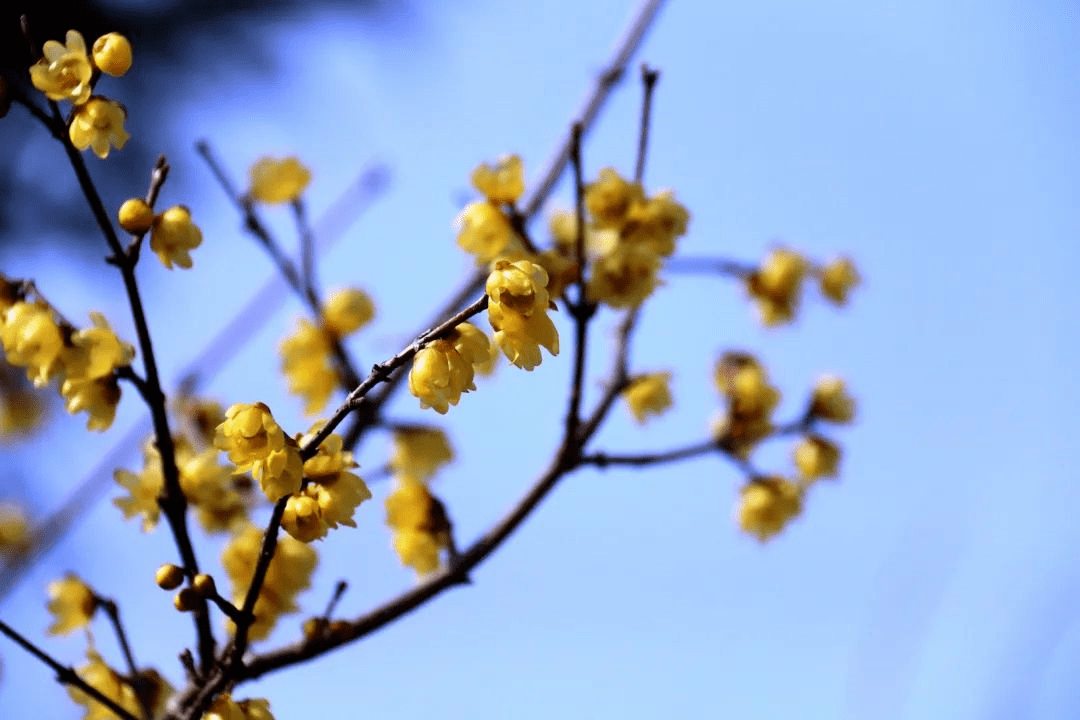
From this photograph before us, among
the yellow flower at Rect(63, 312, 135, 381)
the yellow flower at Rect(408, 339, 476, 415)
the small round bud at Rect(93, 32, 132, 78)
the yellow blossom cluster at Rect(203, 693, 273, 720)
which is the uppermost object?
the small round bud at Rect(93, 32, 132, 78)

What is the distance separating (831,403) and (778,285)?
297 millimetres

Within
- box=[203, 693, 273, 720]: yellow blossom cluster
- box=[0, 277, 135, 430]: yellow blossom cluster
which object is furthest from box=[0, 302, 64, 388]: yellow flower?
box=[203, 693, 273, 720]: yellow blossom cluster

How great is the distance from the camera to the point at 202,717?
1101 mm

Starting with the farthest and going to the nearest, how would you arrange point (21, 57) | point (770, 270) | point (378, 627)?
point (21, 57), point (770, 270), point (378, 627)

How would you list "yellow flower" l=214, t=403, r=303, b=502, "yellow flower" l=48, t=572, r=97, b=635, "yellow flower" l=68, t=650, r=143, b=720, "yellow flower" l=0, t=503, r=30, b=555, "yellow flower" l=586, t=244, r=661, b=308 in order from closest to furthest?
"yellow flower" l=214, t=403, r=303, b=502
"yellow flower" l=68, t=650, r=143, b=720
"yellow flower" l=48, t=572, r=97, b=635
"yellow flower" l=586, t=244, r=661, b=308
"yellow flower" l=0, t=503, r=30, b=555

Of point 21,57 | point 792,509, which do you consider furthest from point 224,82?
point 792,509

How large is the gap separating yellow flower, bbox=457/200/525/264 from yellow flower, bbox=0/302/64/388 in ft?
2.02

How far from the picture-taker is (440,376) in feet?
3.51

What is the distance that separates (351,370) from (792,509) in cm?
90

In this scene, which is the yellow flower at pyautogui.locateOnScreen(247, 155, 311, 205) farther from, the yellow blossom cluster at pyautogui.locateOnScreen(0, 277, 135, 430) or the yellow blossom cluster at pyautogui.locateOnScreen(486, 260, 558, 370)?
the yellow blossom cluster at pyautogui.locateOnScreen(486, 260, 558, 370)

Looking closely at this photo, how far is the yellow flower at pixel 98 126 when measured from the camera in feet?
3.74

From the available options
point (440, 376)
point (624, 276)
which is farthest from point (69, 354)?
point (624, 276)

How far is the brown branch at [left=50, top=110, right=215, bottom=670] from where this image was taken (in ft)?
3.63

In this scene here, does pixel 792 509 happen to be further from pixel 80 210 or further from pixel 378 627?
pixel 80 210
